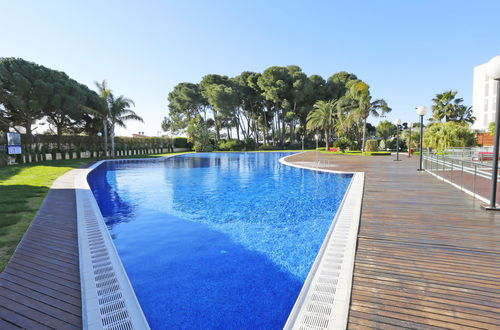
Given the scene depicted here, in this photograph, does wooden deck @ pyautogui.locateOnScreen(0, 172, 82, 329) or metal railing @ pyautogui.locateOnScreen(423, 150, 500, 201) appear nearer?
wooden deck @ pyautogui.locateOnScreen(0, 172, 82, 329)

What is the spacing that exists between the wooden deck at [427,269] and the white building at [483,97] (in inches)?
2282

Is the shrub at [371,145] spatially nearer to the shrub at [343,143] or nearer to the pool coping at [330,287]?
the shrub at [343,143]

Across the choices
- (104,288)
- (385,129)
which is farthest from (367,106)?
(104,288)

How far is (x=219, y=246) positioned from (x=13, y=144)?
23.0 meters

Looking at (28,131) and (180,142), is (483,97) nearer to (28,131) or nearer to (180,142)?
(180,142)

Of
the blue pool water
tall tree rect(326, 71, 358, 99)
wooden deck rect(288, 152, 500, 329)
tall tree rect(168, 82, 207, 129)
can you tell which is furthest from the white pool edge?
tall tree rect(326, 71, 358, 99)

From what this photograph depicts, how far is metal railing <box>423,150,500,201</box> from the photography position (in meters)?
6.54

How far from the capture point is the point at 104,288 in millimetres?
3273

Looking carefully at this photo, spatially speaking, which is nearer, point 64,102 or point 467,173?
point 467,173

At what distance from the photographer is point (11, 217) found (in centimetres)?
597

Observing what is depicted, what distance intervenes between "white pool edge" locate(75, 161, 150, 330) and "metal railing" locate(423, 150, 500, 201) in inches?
276

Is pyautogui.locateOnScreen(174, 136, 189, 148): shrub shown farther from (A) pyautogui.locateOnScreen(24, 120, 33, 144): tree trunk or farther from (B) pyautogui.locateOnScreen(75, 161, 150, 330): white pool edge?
(B) pyautogui.locateOnScreen(75, 161, 150, 330): white pool edge

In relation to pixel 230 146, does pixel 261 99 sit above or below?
above

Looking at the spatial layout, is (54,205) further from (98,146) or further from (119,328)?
(98,146)
